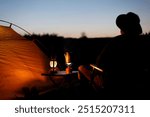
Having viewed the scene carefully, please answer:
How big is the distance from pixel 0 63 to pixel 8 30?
0.92m

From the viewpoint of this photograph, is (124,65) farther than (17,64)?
No

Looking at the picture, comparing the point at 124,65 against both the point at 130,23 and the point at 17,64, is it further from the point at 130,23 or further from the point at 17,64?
the point at 17,64

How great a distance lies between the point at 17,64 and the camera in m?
5.20

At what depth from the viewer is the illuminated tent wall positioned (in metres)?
4.79

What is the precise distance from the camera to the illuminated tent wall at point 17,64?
4.79 m

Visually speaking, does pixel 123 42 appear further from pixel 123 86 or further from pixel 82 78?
pixel 82 78

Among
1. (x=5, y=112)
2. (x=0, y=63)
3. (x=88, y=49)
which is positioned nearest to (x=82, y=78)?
(x=5, y=112)

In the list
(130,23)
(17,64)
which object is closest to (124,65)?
(130,23)

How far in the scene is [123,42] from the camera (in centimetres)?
300

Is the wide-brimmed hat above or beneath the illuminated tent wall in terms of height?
above

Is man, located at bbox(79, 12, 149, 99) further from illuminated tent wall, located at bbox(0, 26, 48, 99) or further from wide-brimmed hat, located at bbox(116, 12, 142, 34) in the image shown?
illuminated tent wall, located at bbox(0, 26, 48, 99)

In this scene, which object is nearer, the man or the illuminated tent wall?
the man

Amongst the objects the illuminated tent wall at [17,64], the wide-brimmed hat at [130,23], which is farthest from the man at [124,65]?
the illuminated tent wall at [17,64]

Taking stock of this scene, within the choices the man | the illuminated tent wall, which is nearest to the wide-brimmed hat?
the man
